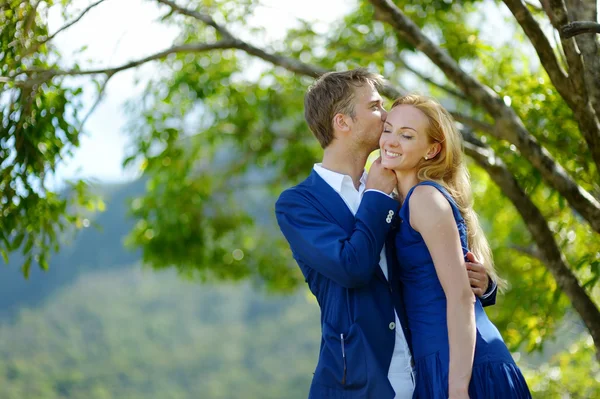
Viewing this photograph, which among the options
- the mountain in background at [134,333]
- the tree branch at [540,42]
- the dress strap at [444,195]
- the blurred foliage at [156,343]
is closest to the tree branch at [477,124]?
the tree branch at [540,42]

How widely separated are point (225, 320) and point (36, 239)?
247 ft

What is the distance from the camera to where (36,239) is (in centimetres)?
425

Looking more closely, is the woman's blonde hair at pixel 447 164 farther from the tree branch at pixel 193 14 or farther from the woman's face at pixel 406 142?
the tree branch at pixel 193 14

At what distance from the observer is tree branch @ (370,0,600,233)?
388 cm

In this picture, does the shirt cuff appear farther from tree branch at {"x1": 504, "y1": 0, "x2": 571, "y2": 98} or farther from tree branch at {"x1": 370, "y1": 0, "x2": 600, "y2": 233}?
tree branch at {"x1": 370, "y1": 0, "x2": 600, "y2": 233}

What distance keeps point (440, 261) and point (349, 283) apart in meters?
0.28

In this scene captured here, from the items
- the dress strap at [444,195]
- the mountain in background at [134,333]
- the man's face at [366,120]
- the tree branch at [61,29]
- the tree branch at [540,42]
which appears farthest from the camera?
the mountain in background at [134,333]

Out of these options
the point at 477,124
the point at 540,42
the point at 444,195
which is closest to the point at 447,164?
the point at 444,195

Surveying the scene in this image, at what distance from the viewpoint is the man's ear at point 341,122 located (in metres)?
2.73

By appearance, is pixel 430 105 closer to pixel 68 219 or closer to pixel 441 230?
pixel 441 230

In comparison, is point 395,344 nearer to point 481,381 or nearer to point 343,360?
point 343,360

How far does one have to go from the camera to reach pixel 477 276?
255 centimetres

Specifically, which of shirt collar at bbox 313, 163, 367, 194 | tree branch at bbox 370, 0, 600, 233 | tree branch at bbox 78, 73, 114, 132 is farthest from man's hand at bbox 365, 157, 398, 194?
tree branch at bbox 78, 73, 114, 132

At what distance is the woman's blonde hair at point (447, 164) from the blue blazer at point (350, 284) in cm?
18
